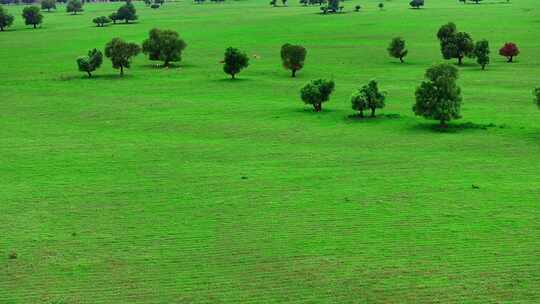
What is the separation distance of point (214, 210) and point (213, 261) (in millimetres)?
11468

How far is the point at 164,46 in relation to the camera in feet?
476

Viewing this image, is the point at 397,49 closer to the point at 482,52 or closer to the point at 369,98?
the point at 482,52

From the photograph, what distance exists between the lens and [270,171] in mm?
72062

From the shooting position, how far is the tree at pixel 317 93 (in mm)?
101875

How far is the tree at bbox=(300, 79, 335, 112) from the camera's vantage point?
10188cm

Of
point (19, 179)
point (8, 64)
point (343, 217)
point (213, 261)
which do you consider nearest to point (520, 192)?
point (343, 217)

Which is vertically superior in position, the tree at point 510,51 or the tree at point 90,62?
the tree at point 510,51

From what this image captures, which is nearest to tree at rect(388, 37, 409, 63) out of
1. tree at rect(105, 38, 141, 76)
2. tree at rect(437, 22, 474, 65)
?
tree at rect(437, 22, 474, 65)

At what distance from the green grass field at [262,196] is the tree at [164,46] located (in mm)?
23290

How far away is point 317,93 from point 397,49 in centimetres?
5173

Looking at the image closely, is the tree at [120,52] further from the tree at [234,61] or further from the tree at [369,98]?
the tree at [369,98]

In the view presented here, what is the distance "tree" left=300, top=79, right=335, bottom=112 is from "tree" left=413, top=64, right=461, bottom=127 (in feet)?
51.9

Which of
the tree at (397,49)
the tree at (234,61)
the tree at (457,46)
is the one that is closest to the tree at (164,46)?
the tree at (234,61)

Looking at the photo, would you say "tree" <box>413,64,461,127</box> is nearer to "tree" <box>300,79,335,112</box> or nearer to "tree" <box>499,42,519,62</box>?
"tree" <box>300,79,335,112</box>
